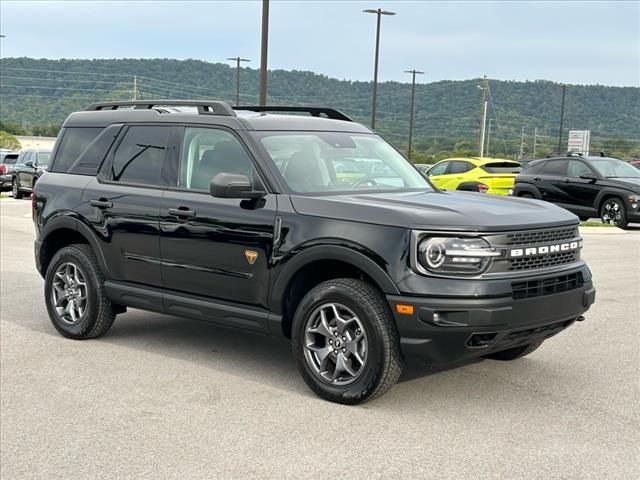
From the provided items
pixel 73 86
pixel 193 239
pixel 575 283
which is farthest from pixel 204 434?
pixel 73 86

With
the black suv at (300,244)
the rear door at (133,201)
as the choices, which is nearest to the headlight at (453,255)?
the black suv at (300,244)

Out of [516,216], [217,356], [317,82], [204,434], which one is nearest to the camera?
[204,434]


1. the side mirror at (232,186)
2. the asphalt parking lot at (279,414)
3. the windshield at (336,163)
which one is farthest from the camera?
the windshield at (336,163)

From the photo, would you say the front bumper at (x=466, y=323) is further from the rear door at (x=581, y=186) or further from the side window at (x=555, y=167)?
the side window at (x=555, y=167)

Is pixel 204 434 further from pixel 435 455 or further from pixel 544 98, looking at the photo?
pixel 544 98

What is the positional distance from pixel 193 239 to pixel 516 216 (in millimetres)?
2325

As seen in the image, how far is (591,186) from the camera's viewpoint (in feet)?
62.2

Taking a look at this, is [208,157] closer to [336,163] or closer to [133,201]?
[133,201]

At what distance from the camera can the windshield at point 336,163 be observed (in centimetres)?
588

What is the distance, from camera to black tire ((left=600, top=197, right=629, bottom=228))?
18547mm

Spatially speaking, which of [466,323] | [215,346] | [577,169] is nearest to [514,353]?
[466,323]

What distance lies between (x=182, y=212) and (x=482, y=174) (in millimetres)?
16721

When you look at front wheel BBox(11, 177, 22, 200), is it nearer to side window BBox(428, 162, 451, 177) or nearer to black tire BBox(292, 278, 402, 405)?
side window BBox(428, 162, 451, 177)

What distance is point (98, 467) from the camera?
13.8 feet
